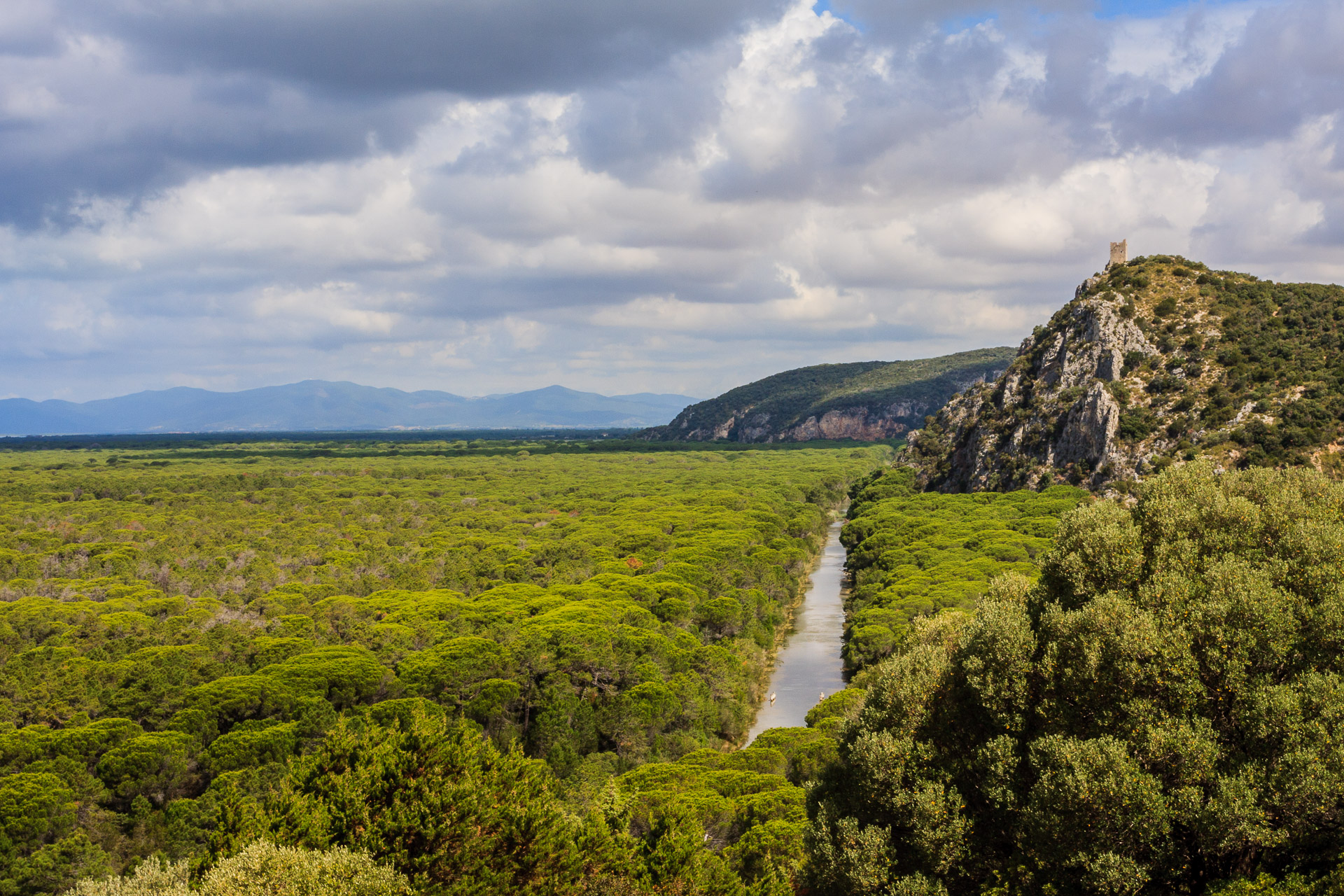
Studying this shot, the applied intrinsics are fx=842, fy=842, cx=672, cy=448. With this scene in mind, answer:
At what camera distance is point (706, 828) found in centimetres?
3141

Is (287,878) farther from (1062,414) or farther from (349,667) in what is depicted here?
(1062,414)

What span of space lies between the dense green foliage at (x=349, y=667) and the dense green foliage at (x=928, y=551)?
7.67 metres

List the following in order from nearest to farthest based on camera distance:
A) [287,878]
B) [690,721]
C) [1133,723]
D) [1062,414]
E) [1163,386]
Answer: [287,878] → [1133,723] → [690,721] → [1163,386] → [1062,414]

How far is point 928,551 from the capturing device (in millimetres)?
73062

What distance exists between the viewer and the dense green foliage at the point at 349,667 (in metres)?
24.7

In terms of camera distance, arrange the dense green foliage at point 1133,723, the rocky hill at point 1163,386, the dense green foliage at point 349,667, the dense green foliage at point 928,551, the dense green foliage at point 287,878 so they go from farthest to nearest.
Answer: the rocky hill at point 1163,386 → the dense green foliage at point 928,551 → the dense green foliage at point 349,667 → the dense green foliage at point 287,878 → the dense green foliage at point 1133,723

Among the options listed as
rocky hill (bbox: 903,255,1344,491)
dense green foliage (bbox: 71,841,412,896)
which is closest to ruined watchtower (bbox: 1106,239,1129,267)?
rocky hill (bbox: 903,255,1344,491)

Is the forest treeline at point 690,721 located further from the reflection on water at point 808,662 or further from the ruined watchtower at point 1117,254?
the ruined watchtower at point 1117,254

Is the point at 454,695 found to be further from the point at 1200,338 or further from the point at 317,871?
the point at 1200,338

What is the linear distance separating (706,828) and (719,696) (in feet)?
60.7

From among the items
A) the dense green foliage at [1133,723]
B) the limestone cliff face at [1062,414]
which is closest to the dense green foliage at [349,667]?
the dense green foliage at [1133,723]

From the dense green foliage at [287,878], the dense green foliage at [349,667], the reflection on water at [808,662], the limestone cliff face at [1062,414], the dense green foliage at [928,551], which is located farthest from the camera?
the limestone cliff face at [1062,414]

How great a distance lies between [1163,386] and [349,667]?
3712 inches

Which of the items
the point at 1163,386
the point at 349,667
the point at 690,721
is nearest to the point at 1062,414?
the point at 1163,386
